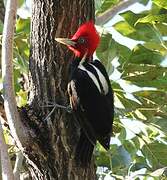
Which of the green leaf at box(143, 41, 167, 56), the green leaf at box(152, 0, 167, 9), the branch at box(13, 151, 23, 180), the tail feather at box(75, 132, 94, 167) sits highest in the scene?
the green leaf at box(152, 0, 167, 9)

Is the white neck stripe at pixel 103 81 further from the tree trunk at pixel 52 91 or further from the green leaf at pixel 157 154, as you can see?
the green leaf at pixel 157 154

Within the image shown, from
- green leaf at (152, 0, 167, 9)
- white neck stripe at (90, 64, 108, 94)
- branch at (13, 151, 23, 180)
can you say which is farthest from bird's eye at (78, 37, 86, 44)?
branch at (13, 151, 23, 180)

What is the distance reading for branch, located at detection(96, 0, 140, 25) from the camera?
352cm

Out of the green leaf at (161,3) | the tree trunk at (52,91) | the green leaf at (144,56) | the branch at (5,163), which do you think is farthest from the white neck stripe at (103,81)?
the branch at (5,163)

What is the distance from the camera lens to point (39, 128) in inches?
101

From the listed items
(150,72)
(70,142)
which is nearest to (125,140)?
(150,72)

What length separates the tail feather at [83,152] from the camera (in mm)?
2568

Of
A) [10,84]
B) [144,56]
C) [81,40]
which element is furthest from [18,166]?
[144,56]

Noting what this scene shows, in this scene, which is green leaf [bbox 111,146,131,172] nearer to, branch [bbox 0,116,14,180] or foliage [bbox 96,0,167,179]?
foliage [bbox 96,0,167,179]

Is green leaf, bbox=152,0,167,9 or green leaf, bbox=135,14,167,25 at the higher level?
green leaf, bbox=152,0,167,9

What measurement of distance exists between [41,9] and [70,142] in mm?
618

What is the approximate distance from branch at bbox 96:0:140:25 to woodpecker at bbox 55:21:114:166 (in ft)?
2.23

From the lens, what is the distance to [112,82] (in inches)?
123

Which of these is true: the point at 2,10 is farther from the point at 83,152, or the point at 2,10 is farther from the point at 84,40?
the point at 83,152
